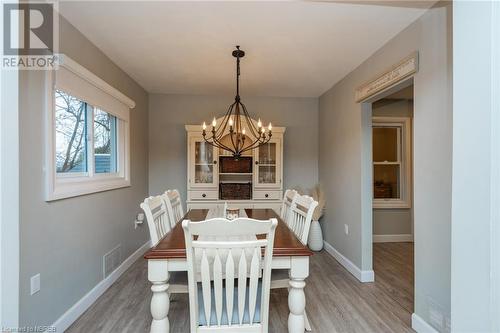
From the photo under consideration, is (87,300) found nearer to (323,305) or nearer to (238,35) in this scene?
(323,305)

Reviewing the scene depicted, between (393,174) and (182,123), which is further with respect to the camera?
(393,174)

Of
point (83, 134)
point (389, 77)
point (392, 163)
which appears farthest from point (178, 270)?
point (392, 163)

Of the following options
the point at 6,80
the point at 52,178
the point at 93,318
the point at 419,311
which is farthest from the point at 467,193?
the point at 93,318

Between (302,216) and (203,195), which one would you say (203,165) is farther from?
(302,216)

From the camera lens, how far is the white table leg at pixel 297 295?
5.08ft

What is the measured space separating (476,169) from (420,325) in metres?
1.58

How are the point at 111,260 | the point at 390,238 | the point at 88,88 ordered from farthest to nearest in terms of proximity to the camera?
the point at 390,238 < the point at 111,260 < the point at 88,88

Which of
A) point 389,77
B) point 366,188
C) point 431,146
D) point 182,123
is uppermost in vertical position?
point 389,77

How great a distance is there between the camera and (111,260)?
2.72 metres

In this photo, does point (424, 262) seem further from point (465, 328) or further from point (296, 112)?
point (296, 112)

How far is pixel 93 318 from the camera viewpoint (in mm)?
2107

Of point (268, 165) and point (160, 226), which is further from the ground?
point (268, 165)

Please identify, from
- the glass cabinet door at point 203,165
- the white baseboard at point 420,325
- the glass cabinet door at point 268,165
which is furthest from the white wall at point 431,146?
the glass cabinet door at point 203,165

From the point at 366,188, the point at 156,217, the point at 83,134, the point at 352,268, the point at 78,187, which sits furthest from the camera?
the point at 352,268
